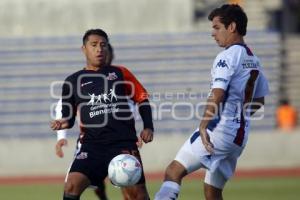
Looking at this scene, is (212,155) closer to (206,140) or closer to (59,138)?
(206,140)

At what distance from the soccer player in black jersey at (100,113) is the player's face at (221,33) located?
3.71 feet

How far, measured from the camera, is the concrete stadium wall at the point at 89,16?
2319 cm

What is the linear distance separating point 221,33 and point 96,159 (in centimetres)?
173

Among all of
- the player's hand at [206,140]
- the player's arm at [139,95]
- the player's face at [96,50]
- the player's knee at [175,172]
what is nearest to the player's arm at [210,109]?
the player's hand at [206,140]

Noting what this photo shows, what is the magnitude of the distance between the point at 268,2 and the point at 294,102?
127 inches

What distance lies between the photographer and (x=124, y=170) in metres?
8.83

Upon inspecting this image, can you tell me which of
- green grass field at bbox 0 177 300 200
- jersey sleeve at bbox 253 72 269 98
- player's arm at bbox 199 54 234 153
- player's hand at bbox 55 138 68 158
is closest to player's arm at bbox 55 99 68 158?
player's hand at bbox 55 138 68 158

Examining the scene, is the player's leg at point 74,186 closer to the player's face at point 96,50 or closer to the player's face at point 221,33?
the player's face at point 96,50

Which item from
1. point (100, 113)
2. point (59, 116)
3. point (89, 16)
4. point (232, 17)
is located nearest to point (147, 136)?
point (100, 113)

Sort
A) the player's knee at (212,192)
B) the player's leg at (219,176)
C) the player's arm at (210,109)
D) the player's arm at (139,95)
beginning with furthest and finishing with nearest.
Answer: the player's arm at (139,95) → the player's knee at (212,192) → the player's leg at (219,176) → the player's arm at (210,109)

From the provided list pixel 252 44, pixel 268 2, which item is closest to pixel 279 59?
pixel 252 44

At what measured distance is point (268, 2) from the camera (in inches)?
1015

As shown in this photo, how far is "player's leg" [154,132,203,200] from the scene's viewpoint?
8641 millimetres

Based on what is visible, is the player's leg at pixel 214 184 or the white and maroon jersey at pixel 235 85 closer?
the white and maroon jersey at pixel 235 85
